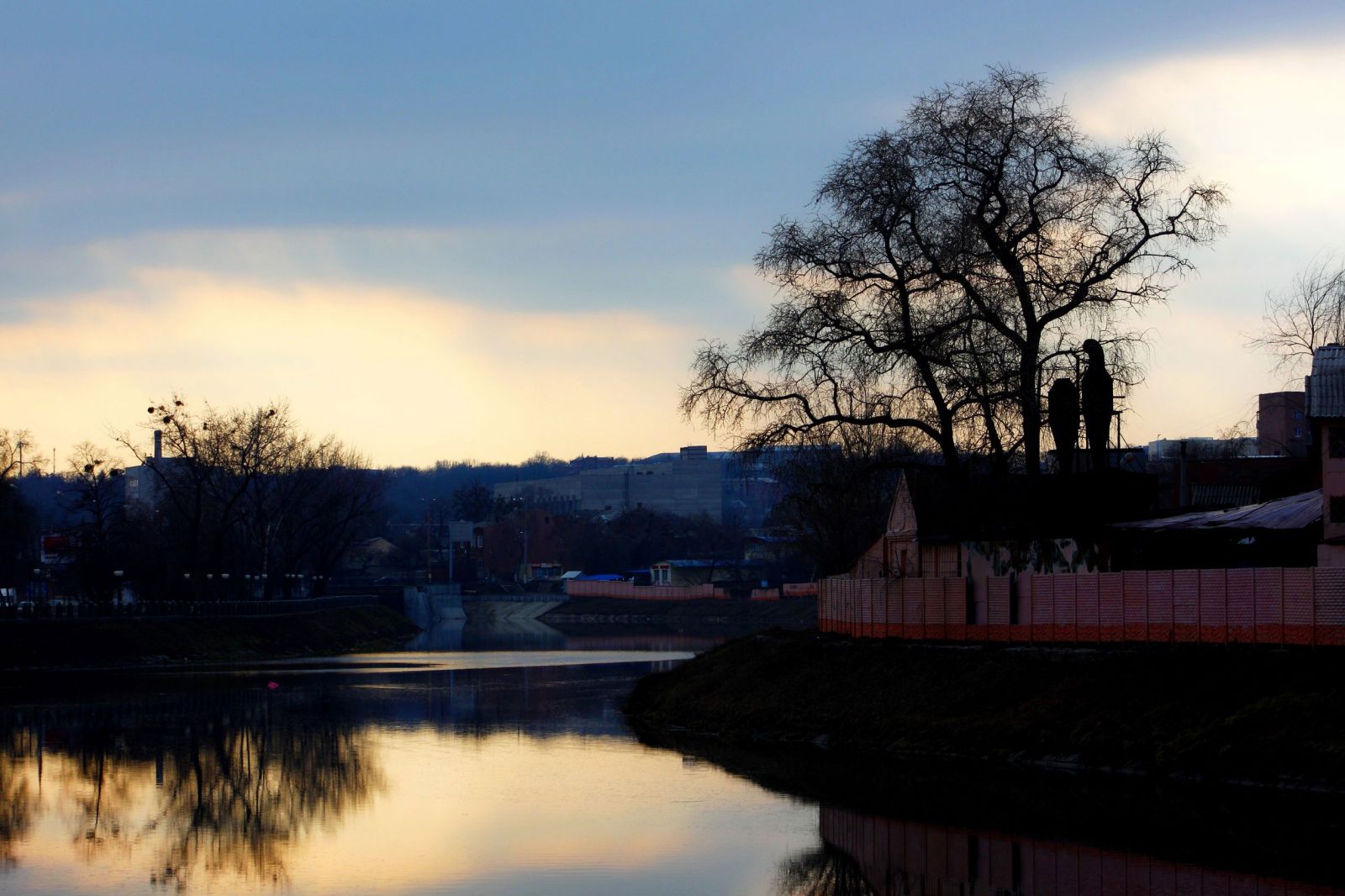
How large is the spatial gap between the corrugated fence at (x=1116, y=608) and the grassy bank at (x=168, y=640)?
53216mm

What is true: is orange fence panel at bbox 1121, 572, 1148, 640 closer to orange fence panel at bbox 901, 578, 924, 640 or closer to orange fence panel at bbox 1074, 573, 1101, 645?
orange fence panel at bbox 1074, 573, 1101, 645

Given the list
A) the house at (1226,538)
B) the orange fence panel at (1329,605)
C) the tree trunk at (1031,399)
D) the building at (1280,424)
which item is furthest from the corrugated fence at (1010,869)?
the building at (1280,424)

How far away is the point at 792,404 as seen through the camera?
54625 mm

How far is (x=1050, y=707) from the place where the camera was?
41.0m

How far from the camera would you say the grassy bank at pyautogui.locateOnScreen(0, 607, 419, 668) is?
9100 centimetres

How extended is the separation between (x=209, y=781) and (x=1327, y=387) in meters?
30.9

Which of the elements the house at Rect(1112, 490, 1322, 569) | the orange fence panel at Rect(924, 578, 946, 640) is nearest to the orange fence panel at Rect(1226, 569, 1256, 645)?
the house at Rect(1112, 490, 1322, 569)

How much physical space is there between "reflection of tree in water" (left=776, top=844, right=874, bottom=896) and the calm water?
6 cm

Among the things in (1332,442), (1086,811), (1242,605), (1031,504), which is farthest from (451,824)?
(1031,504)

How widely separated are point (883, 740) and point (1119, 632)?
7.09 metres

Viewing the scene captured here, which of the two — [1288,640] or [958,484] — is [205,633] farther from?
[1288,640]

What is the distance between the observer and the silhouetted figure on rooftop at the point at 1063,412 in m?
54.8

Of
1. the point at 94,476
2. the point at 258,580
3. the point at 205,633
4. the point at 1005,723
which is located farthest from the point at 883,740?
the point at 258,580

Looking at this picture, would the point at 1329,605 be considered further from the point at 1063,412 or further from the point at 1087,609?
the point at 1063,412
